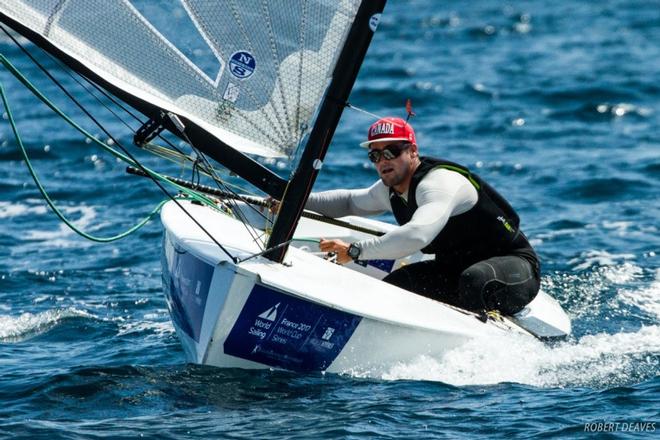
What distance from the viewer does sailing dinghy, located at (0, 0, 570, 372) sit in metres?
4.94

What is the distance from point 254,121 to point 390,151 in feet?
2.57

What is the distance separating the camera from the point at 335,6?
197 inches

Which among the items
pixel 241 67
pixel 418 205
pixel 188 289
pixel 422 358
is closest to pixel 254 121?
pixel 241 67

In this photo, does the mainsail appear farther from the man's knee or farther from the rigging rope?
the man's knee

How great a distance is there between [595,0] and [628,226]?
43.4ft

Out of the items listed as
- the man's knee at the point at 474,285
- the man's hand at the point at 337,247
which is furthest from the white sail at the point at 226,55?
the man's knee at the point at 474,285

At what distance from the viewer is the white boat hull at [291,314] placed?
496 cm

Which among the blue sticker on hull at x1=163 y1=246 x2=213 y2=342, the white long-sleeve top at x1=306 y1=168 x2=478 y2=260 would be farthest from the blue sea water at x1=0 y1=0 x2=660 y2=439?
the white long-sleeve top at x1=306 y1=168 x2=478 y2=260

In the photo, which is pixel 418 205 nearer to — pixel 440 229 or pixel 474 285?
pixel 440 229

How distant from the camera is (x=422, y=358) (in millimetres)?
5344

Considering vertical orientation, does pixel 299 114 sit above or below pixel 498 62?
below

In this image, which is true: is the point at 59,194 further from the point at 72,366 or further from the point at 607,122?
the point at 607,122

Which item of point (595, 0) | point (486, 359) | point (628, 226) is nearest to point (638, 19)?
point (595, 0)

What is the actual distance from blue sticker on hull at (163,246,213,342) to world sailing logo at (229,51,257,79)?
88cm
